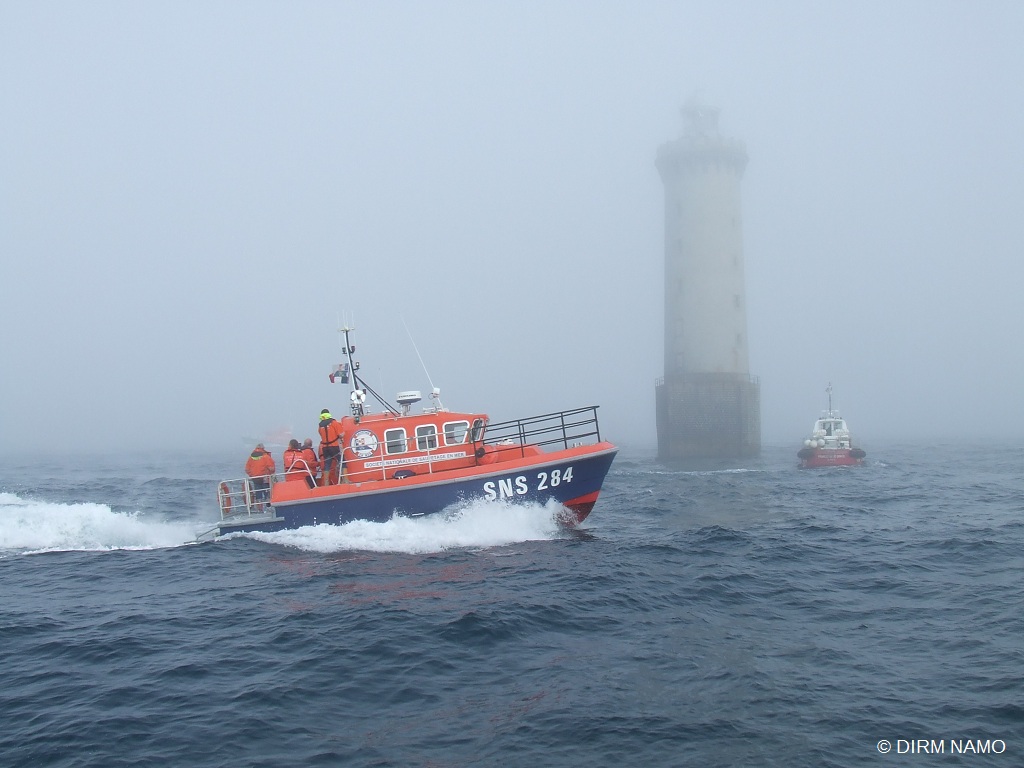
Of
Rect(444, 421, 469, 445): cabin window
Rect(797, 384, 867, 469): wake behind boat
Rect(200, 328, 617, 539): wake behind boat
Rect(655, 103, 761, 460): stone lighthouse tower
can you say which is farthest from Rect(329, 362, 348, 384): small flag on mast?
Rect(655, 103, 761, 460): stone lighthouse tower

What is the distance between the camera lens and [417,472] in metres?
14.5

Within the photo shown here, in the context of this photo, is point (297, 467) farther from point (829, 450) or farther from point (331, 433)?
point (829, 450)

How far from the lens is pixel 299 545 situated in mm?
13328

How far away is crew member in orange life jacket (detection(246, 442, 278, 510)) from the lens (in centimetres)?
1496

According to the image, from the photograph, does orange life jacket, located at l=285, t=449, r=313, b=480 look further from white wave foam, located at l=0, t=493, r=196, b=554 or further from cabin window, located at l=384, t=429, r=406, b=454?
white wave foam, located at l=0, t=493, r=196, b=554

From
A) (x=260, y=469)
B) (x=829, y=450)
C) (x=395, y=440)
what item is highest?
(x=395, y=440)

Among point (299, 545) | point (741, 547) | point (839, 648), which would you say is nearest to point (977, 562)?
point (741, 547)

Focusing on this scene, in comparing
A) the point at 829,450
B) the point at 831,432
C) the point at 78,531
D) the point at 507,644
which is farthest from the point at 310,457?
the point at 831,432

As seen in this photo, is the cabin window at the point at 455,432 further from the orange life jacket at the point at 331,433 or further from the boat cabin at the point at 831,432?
the boat cabin at the point at 831,432

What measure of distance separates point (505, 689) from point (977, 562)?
8.75 meters

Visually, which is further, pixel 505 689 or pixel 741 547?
pixel 741 547

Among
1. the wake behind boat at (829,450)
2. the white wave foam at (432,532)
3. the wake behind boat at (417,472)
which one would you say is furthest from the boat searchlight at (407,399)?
the wake behind boat at (829,450)

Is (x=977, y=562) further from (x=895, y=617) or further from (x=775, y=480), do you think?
(x=775, y=480)

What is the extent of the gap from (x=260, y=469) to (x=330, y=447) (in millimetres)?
1664
